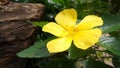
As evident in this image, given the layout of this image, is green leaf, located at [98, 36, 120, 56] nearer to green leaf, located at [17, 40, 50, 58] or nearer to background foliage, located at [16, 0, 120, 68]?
background foliage, located at [16, 0, 120, 68]

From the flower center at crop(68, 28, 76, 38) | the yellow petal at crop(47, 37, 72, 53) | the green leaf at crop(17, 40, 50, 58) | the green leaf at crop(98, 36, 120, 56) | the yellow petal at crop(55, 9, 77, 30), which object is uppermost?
the yellow petal at crop(55, 9, 77, 30)

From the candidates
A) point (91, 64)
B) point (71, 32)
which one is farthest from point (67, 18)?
point (91, 64)

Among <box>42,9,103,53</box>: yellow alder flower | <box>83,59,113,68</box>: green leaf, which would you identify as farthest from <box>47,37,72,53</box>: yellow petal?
<box>83,59,113,68</box>: green leaf

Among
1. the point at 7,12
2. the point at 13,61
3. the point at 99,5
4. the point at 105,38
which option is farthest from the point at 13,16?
the point at 105,38

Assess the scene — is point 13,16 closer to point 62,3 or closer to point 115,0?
point 62,3

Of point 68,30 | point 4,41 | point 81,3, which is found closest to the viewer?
point 68,30

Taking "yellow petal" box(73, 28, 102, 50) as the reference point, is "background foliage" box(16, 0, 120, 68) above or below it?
below

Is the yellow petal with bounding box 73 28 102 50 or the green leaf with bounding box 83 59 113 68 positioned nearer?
the yellow petal with bounding box 73 28 102 50
